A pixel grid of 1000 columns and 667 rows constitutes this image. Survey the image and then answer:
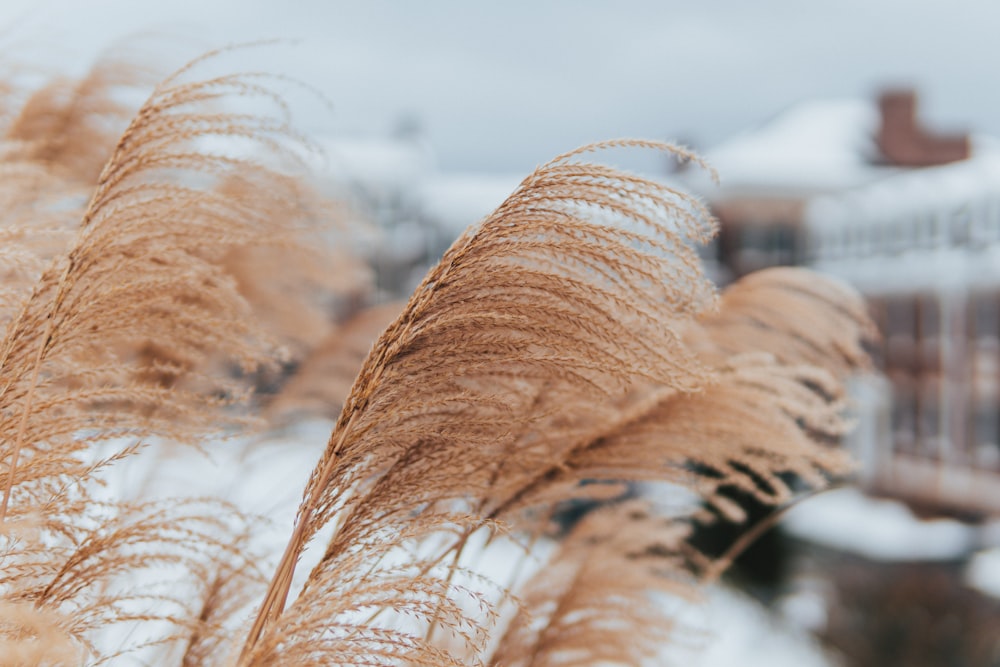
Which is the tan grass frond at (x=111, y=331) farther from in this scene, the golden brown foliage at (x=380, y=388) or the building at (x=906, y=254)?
the building at (x=906, y=254)

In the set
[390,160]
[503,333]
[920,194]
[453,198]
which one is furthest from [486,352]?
[390,160]

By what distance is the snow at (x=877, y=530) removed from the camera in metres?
20.7

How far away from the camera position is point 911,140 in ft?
86.6

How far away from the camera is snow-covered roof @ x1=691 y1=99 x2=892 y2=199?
26.1 m

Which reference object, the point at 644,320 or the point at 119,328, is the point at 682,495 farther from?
the point at 119,328

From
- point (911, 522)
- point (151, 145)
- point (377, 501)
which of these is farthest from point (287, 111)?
point (911, 522)

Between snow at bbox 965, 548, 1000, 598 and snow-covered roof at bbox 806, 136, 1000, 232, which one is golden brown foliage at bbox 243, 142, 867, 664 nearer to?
snow-covered roof at bbox 806, 136, 1000, 232

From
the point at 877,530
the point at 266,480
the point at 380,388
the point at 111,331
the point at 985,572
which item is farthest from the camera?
the point at 877,530

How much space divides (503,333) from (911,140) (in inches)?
1133

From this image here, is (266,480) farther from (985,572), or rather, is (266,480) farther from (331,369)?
(985,572)

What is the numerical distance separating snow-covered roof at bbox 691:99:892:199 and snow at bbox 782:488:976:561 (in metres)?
9.05

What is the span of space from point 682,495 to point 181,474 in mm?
1431

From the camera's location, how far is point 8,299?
1095 millimetres

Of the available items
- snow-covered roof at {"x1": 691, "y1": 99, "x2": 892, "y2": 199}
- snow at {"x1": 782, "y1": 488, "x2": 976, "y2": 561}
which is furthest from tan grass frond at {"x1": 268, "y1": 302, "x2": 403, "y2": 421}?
snow-covered roof at {"x1": 691, "y1": 99, "x2": 892, "y2": 199}
